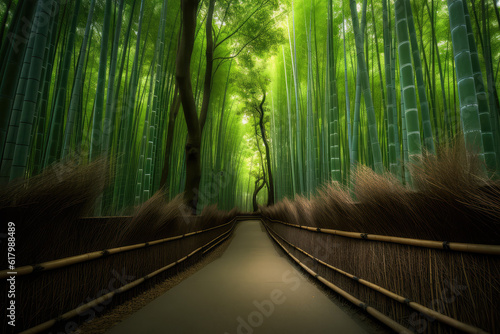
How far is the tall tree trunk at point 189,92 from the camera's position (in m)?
3.05

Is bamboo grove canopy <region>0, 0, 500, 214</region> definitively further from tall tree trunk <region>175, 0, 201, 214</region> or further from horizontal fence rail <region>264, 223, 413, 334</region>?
horizontal fence rail <region>264, 223, 413, 334</region>

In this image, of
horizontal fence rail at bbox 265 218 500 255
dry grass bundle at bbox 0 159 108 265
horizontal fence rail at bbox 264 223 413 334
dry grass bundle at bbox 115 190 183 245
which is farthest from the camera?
dry grass bundle at bbox 115 190 183 245

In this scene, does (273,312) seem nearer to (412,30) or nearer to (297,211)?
(297,211)

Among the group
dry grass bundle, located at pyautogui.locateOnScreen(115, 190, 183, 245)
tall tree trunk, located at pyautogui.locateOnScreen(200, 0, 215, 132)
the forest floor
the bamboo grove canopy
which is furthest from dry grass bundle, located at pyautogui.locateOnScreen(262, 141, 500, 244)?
tall tree trunk, located at pyautogui.locateOnScreen(200, 0, 215, 132)

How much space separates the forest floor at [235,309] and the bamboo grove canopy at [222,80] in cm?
90

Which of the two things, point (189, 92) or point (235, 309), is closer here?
point (235, 309)

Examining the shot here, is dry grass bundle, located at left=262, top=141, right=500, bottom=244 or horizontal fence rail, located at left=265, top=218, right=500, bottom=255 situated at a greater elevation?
dry grass bundle, located at left=262, top=141, right=500, bottom=244

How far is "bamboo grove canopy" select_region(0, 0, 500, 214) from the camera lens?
4.12 ft

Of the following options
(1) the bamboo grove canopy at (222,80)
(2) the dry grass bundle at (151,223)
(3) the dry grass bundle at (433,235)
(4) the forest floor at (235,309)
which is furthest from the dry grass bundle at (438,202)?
(2) the dry grass bundle at (151,223)

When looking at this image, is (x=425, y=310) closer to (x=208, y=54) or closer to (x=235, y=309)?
(x=235, y=309)

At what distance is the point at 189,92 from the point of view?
11.3 ft

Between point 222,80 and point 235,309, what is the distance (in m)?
5.90

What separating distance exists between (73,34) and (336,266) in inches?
132

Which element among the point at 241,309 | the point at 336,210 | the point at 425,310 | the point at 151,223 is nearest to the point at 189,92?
the point at 151,223
